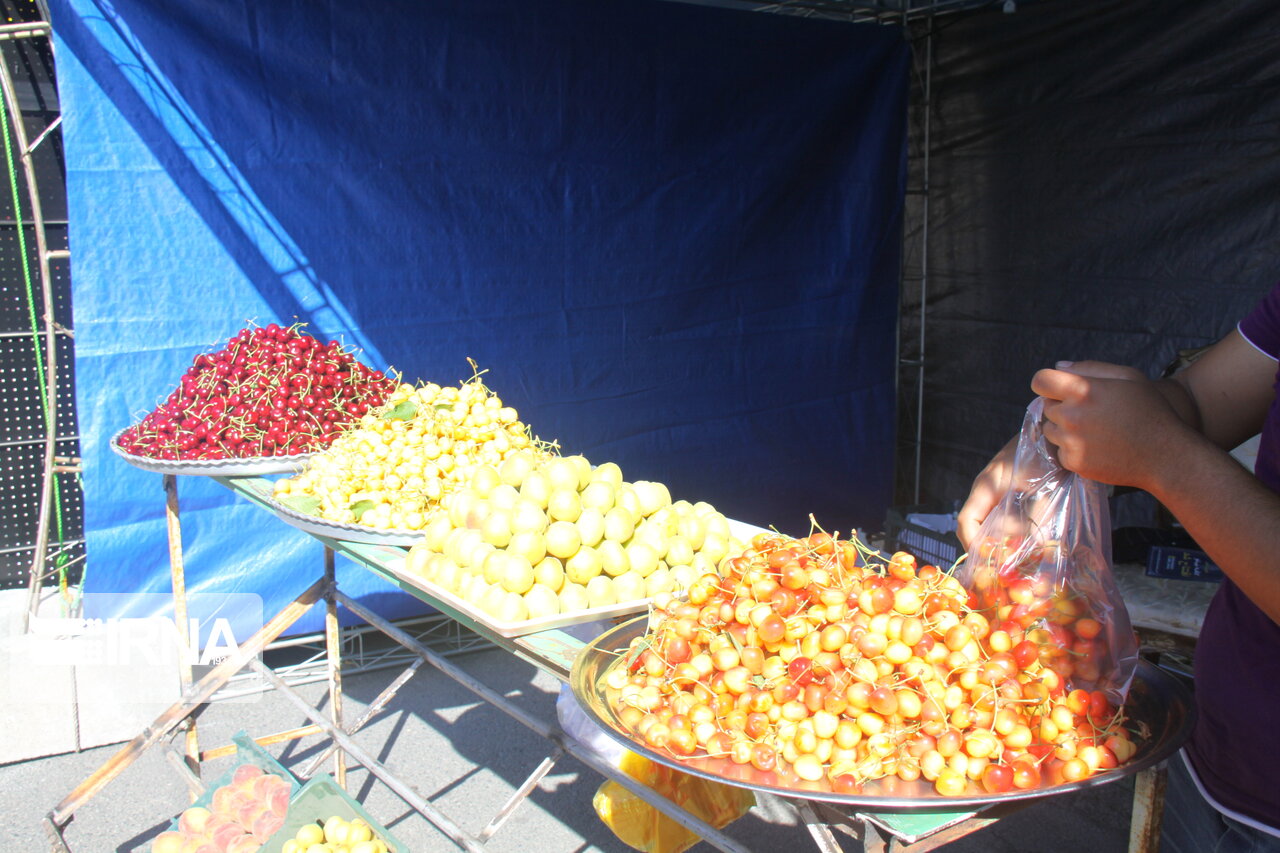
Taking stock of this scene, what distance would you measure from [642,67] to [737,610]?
11.8ft

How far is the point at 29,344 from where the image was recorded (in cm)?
432

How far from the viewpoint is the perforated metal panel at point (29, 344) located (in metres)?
4.22

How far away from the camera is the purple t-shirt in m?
1.14

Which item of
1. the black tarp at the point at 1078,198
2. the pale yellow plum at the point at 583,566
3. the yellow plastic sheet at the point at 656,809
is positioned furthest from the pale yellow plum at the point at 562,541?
the black tarp at the point at 1078,198

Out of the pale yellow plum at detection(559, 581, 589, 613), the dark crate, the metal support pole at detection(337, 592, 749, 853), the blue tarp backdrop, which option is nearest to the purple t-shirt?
the metal support pole at detection(337, 592, 749, 853)

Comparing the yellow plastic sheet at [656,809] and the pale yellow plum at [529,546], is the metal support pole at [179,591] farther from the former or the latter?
the yellow plastic sheet at [656,809]

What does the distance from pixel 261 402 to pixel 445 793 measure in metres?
1.42

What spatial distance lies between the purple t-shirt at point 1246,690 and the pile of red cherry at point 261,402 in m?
2.17

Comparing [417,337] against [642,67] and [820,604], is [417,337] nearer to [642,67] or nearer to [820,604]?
[642,67]

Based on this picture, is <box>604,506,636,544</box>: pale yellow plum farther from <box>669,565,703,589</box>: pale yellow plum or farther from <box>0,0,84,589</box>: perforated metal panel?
<box>0,0,84,589</box>: perforated metal panel

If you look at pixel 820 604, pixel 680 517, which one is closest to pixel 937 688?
pixel 820 604

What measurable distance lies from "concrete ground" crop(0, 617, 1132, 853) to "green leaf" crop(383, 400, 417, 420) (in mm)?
1305

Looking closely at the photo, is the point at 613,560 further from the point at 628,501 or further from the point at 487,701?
the point at 487,701

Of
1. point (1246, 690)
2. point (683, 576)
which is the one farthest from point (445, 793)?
point (1246, 690)
